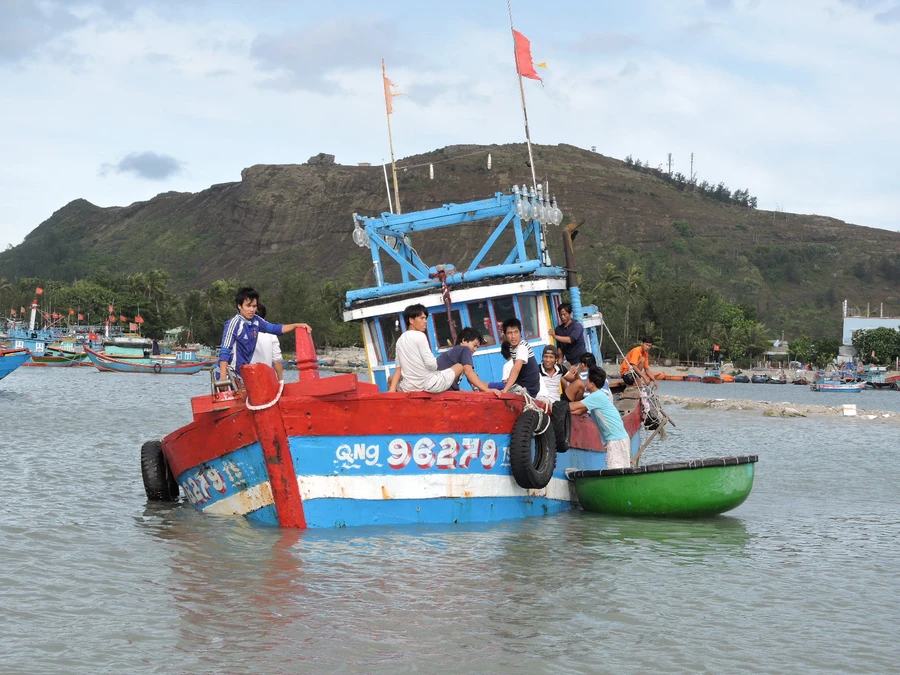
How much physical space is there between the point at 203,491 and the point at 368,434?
8.38 feet

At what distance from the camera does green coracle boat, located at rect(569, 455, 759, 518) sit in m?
12.0

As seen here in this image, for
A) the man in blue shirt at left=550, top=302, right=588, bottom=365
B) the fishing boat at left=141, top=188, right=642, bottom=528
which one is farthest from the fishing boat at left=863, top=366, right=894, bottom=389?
the fishing boat at left=141, top=188, right=642, bottom=528

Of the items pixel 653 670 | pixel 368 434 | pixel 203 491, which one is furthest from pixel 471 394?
pixel 653 670

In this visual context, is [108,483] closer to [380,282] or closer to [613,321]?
[380,282]

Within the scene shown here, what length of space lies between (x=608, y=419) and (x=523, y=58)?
335 inches

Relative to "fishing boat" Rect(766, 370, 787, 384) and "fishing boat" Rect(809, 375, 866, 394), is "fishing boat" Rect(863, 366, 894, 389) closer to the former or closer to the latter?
"fishing boat" Rect(766, 370, 787, 384)

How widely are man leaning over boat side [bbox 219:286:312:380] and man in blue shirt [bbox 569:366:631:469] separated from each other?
3.93 metres

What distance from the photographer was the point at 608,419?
1267 cm

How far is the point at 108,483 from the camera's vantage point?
15250 mm

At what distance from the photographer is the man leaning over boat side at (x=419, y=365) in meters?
10.3

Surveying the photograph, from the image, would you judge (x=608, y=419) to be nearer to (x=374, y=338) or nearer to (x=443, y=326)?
(x=443, y=326)

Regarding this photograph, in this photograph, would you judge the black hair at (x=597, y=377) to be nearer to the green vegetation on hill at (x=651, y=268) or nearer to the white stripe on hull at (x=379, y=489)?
the white stripe on hull at (x=379, y=489)

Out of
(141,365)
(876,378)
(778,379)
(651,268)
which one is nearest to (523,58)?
(141,365)

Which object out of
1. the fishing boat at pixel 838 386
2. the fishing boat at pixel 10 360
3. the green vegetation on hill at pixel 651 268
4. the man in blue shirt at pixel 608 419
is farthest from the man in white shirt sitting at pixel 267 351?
the green vegetation on hill at pixel 651 268
